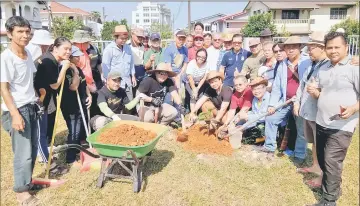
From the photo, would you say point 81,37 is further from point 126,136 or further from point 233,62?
point 233,62

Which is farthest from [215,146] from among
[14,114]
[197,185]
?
[14,114]

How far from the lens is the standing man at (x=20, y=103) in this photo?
2998 millimetres

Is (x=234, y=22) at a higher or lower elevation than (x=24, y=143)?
higher

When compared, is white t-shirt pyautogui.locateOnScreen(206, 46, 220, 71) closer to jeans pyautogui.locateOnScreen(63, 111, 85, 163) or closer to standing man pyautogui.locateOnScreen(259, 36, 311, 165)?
standing man pyautogui.locateOnScreen(259, 36, 311, 165)

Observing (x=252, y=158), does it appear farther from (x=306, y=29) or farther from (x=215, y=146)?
(x=306, y=29)

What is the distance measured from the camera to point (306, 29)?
33438mm

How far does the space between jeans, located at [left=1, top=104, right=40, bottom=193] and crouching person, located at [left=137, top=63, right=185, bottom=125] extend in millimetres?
2074

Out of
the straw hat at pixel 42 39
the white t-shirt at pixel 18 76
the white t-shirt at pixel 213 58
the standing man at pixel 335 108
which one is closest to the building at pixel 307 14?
the white t-shirt at pixel 213 58

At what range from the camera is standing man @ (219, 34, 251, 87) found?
19.5ft

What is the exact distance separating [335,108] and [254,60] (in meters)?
2.80

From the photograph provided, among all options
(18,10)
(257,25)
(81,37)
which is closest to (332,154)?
(81,37)

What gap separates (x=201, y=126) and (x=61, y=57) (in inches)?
109

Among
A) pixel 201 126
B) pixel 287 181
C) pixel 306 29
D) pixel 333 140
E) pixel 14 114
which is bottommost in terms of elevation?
pixel 287 181

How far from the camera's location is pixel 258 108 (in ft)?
16.1
